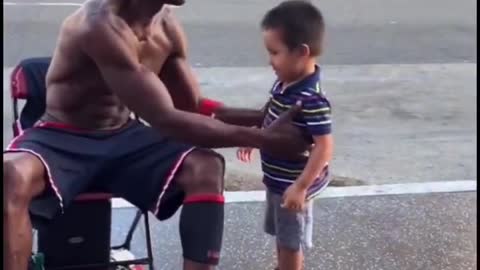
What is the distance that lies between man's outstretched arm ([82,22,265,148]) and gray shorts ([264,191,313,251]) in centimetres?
37

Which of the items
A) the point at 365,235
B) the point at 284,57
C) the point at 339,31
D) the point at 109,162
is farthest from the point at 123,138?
the point at 339,31

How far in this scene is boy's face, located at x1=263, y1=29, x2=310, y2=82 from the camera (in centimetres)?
344

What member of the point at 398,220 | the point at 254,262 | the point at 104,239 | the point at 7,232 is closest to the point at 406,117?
the point at 398,220

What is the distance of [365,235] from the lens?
4766 millimetres

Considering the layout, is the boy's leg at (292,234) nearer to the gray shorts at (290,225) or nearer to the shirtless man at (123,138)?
the gray shorts at (290,225)

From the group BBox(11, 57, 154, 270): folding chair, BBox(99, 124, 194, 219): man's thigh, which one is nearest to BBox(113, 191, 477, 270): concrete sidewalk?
BBox(11, 57, 154, 270): folding chair

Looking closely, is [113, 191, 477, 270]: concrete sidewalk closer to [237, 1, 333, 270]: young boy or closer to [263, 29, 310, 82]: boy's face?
[237, 1, 333, 270]: young boy

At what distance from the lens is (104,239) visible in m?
3.79

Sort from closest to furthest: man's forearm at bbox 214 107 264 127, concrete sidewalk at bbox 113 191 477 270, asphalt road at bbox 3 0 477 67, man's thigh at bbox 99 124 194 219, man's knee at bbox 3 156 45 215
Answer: man's knee at bbox 3 156 45 215 → man's thigh at bbox 99 124 194 219 → man's forearm at bbox 214 107 264 127 → concrete sidewalk at bbox 113 191 477 270 → asphalt road at bbox 3 0 477 67

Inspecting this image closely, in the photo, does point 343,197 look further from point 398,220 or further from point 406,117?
point 406,117

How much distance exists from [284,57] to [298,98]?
136 millimetres

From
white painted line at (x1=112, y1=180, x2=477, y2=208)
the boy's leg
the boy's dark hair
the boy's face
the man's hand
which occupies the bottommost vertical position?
white painted line at (x1=112, y1=180, x2=477, y2=208)

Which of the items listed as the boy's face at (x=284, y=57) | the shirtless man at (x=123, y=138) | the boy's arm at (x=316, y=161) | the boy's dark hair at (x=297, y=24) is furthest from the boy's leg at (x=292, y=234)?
the boy's dark hair at (x=297, y=24)

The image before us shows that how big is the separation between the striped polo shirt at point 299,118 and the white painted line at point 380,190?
5.23 feet
